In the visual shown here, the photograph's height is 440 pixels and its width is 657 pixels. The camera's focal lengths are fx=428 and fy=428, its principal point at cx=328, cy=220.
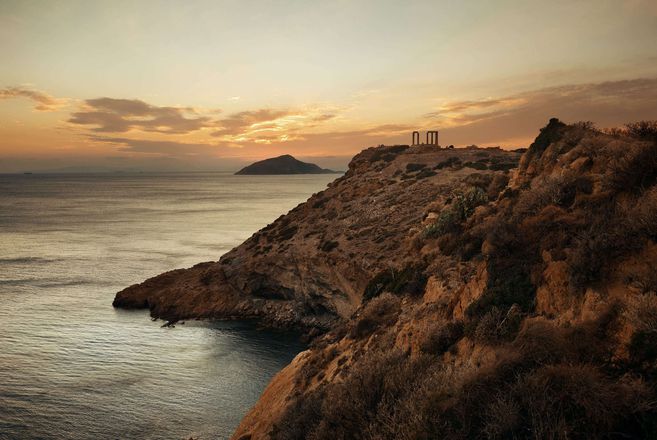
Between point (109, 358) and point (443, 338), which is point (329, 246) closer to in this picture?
point (109, 358)

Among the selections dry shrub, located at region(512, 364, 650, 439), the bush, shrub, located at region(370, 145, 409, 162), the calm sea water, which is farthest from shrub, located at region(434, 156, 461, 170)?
dry shrub, located at region(512, 364, 650, 439)

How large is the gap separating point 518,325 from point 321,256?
3233 centimetres

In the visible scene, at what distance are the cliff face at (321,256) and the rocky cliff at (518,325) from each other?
1512 cm

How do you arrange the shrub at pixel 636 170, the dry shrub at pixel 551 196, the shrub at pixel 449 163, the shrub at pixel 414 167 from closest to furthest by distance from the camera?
the shrub at pixel 636 170
the dry shrub at pixel 551 196
the shrub at pixel 449 163
the shrub at pixel 414 167

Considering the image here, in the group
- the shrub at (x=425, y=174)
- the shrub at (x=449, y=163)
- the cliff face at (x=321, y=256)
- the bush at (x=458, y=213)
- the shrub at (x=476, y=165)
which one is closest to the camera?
the bush at (x=458, y=213)

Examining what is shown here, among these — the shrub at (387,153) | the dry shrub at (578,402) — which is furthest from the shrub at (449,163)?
the dry shrub at (578,402)

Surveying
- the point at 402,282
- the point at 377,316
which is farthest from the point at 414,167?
the point at 377,316

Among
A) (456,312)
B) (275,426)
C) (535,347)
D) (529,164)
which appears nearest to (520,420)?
(535,347)

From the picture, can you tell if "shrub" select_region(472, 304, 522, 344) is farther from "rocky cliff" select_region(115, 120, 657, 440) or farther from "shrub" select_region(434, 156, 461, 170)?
"shrub" select_region(434, 156, 461, 170)

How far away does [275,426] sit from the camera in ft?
40.6

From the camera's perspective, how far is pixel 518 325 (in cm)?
1007

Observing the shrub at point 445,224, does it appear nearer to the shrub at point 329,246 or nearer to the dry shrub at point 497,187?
the dry shrub at point 497,187

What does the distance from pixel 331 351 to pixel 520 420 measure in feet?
35.9

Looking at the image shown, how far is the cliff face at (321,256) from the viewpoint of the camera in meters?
39.6
